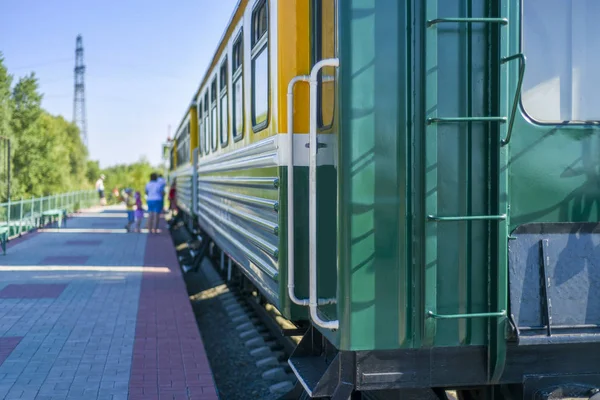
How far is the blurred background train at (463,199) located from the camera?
3686mm

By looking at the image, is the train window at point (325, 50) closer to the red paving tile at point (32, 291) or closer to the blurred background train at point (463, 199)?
the blurred background train at point (463, 199)

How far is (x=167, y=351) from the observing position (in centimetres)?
726

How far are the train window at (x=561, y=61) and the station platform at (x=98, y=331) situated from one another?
129 inches

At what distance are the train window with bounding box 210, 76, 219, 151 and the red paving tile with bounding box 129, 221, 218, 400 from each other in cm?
212

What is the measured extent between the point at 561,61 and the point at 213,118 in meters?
6.59

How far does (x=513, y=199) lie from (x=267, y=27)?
82.6 inches

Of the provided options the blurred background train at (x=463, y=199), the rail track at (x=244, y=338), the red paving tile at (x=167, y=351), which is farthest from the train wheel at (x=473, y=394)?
the red paving tile at (x=167, y=351)

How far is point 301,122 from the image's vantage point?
4.48m

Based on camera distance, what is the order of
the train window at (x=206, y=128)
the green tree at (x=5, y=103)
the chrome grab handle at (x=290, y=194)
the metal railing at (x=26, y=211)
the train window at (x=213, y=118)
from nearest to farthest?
the chrome grab handle at (x=290, y=194)
the train window at (x=213, y=118)
the train window at (x=206, y=128)
the metal railing at (x=26, y=211)
the green tree at (x=5, y=103)

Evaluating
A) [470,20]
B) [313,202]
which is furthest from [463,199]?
[470,20]

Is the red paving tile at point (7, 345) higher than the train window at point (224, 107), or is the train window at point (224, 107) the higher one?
the train window at point (224, 107)

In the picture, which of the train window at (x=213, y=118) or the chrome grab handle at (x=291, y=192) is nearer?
the chrome grab handle at (x=291, y=192)

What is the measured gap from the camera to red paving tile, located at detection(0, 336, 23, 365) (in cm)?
708

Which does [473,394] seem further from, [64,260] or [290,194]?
[64,260]
